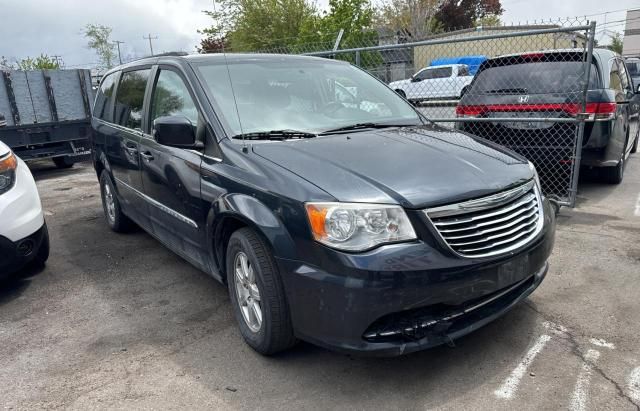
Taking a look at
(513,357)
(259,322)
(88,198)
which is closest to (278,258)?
(259,322)

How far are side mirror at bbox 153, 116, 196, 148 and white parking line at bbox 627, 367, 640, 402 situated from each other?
280 centimetres

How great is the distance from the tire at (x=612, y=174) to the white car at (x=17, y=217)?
6.59 meters

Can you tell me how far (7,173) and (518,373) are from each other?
3.95 m

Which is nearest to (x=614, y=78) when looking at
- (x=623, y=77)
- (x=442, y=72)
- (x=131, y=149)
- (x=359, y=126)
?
(x=623, y=77)

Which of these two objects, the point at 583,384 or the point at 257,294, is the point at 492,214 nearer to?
the point at 583,384

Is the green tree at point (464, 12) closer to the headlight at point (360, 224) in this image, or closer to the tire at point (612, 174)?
the tire at point (612, 174)

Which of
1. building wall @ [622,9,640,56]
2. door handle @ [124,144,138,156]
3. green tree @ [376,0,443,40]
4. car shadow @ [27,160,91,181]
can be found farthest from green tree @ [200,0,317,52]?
building wall @ [622,9,640,56]

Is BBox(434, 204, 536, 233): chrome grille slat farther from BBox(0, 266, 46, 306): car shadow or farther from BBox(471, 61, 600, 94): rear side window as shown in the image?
BBox(0, 266, 46, 306): car shadow

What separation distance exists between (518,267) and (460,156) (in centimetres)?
71

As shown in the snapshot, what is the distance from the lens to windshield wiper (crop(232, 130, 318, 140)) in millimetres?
3078

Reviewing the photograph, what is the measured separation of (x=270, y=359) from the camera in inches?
114

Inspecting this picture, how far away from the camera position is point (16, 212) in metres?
3.87

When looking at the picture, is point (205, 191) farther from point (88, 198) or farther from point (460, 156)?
point (88, 198)

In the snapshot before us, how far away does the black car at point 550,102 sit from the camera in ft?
17.5
